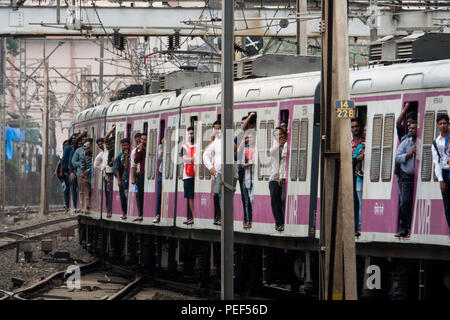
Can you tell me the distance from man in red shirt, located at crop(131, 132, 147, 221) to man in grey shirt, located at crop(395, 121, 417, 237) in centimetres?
938

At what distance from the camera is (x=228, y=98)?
46.9 feet

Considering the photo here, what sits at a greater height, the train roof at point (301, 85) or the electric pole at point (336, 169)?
the train roof at point (301, 85)

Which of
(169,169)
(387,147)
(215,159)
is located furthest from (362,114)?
(169,169)

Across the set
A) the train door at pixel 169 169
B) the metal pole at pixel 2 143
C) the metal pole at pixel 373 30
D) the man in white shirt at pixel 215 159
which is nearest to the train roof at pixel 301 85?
the train door at pixel 169 169

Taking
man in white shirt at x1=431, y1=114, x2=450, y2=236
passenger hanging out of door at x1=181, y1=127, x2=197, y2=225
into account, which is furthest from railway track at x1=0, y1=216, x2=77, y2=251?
man in white shirt at x1=431, y1=114, x2=450, y2=236

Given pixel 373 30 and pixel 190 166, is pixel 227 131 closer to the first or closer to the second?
pixel 190 166

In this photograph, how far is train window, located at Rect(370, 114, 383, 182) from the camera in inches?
596

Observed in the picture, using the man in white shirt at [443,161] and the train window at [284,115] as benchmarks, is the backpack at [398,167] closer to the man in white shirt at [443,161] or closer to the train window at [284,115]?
the man in white shirt at [443,161]

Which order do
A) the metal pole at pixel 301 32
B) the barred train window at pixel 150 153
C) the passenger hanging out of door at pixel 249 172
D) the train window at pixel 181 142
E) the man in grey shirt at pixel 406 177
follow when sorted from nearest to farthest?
the man in grey shirt at pixel 406 177 < the passenger hanging out of door at pixel 249 172 < the train window at pixel 181 142 < the barred train window at pixel 150 153 < the metal pole at pixel 301 32

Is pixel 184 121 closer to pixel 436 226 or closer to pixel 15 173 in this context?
pixel 436 226

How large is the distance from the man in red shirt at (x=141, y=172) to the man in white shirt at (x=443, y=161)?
10.1 meters

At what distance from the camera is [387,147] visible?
15.0 m

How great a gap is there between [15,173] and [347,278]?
228 feet

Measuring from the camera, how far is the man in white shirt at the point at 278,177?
56.9 ft
